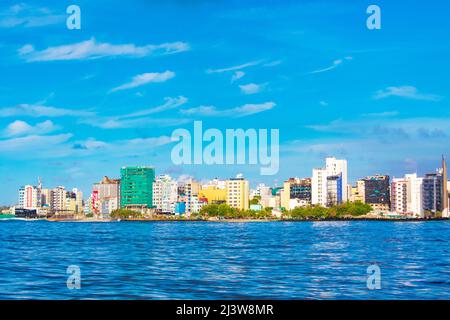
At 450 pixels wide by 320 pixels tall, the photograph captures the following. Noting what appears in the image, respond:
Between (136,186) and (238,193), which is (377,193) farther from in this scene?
(136,186)

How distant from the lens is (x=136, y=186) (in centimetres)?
16900

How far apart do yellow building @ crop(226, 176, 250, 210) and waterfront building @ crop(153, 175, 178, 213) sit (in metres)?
15.0

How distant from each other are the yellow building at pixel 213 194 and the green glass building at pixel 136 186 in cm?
1644

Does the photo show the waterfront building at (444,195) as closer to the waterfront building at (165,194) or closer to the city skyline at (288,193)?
the city skyline at (288,193)

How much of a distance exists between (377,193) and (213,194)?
1936 inches

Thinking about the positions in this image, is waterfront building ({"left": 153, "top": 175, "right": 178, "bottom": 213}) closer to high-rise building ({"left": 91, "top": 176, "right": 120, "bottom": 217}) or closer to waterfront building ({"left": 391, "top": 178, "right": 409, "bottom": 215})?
high-rise building ({"left": 91, "top": 176, "right": 120, "bottom": 217})

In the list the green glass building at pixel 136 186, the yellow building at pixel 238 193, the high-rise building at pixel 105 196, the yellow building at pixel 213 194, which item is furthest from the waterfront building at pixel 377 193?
the high-rise building at pixel 105 196

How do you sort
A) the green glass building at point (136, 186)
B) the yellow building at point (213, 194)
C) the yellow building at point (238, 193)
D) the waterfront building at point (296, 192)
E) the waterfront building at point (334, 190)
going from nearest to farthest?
the green glass building at point (136, 186)
the yellow building at point (238, 193)
the waterfront building at point (334, 190)
the yellow building at point (213, 194)
the waterfront building at point (296, 192)

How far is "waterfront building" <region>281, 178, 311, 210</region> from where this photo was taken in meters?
176

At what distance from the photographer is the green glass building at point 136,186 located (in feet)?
537

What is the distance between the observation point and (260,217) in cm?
15588

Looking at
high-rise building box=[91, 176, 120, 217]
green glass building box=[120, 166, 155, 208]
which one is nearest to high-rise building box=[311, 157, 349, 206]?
green glass building box=[120, 166, 155, 208]
